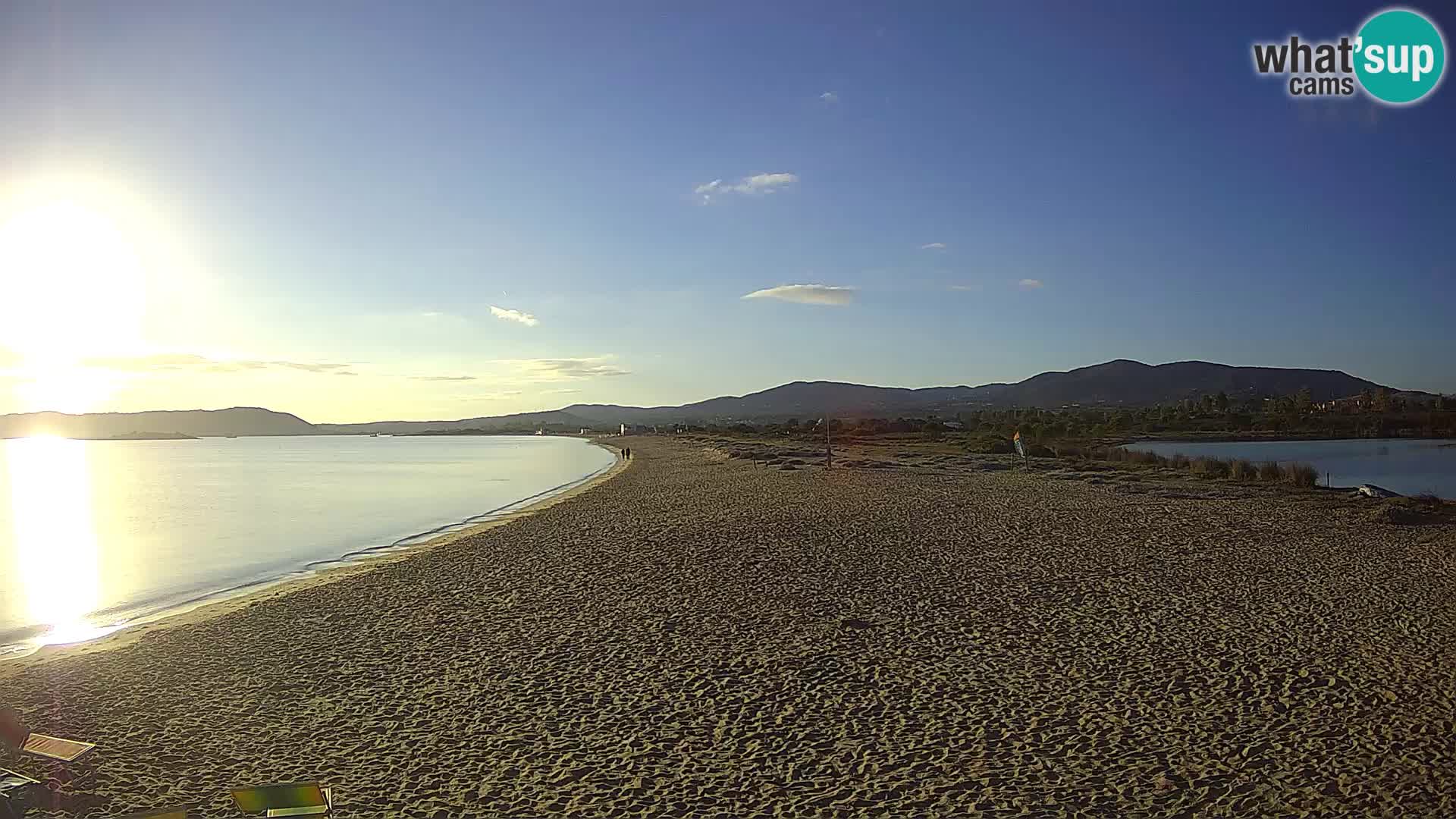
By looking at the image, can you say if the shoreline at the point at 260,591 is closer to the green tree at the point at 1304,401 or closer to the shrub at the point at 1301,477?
the shrub at the point at 1301,477

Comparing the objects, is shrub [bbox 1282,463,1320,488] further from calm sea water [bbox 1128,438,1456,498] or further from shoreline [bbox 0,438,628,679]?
shoreline [bbox 0,438,628,679]

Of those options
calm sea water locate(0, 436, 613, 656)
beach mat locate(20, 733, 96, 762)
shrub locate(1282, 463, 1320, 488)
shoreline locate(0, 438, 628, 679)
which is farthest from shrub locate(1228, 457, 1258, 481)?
beach mat locate(20, 733, 96, 762)

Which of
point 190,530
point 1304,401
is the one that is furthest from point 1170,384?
point 190,530

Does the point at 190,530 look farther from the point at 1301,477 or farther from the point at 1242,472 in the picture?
the point at 1301,477

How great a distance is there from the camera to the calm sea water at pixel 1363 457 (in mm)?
29953

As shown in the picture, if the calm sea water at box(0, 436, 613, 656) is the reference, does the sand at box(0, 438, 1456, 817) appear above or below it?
above

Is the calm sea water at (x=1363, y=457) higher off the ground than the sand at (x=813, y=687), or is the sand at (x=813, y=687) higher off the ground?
the sand at (x=813, y=687)

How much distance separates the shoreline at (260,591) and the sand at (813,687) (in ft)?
1.46

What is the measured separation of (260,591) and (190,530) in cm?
1279

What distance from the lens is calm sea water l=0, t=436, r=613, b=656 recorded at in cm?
1404

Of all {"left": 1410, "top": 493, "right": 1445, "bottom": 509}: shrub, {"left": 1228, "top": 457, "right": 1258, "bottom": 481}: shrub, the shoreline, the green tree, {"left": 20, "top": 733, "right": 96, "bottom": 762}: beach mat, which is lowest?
the shoreline

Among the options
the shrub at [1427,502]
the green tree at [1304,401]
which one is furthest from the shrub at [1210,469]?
the green tree at [1304,401]

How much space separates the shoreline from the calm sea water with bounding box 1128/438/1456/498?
80.2 ft

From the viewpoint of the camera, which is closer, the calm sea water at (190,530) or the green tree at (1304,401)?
the calm sea water at (190,530)
